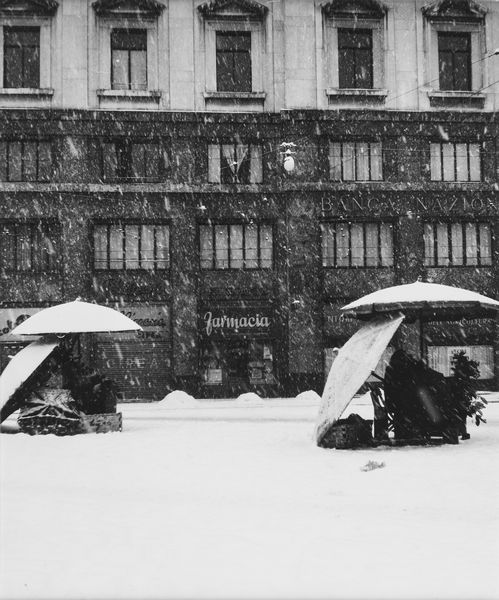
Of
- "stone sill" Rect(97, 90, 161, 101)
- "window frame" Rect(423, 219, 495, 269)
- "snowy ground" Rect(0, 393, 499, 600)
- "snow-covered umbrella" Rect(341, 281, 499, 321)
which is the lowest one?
"snowy ground" Rect(0, 393, 499, 600)

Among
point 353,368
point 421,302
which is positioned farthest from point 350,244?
point 353,368

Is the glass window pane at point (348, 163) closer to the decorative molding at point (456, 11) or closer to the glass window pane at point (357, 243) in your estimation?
the glass window pane at point (357, 243)

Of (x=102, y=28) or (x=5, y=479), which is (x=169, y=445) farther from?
(x=102, y=28)

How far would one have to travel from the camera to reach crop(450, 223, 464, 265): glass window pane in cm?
3108

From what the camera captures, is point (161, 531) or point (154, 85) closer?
point (161, 531)

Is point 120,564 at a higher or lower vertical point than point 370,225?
lower

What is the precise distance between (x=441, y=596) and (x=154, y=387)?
81.4 ft

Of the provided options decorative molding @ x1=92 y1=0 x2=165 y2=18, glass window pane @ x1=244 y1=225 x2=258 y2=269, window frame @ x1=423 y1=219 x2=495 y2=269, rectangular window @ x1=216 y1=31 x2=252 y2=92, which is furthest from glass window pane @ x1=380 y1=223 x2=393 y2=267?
decorative molding @ x1=92 y1=0 x2=165 y2=18

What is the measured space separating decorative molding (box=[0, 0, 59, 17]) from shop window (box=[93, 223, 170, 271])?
27.0 ft

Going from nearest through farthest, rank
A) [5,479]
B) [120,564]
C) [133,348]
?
[120,564] → [5,479] → [133,348]

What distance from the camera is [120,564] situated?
20.4ft

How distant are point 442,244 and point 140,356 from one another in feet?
40.4

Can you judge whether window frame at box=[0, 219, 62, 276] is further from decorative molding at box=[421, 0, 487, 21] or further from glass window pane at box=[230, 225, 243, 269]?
decorative molding at box=[421, 0, 487, 21]

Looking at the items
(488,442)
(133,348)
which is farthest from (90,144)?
(488,442)
